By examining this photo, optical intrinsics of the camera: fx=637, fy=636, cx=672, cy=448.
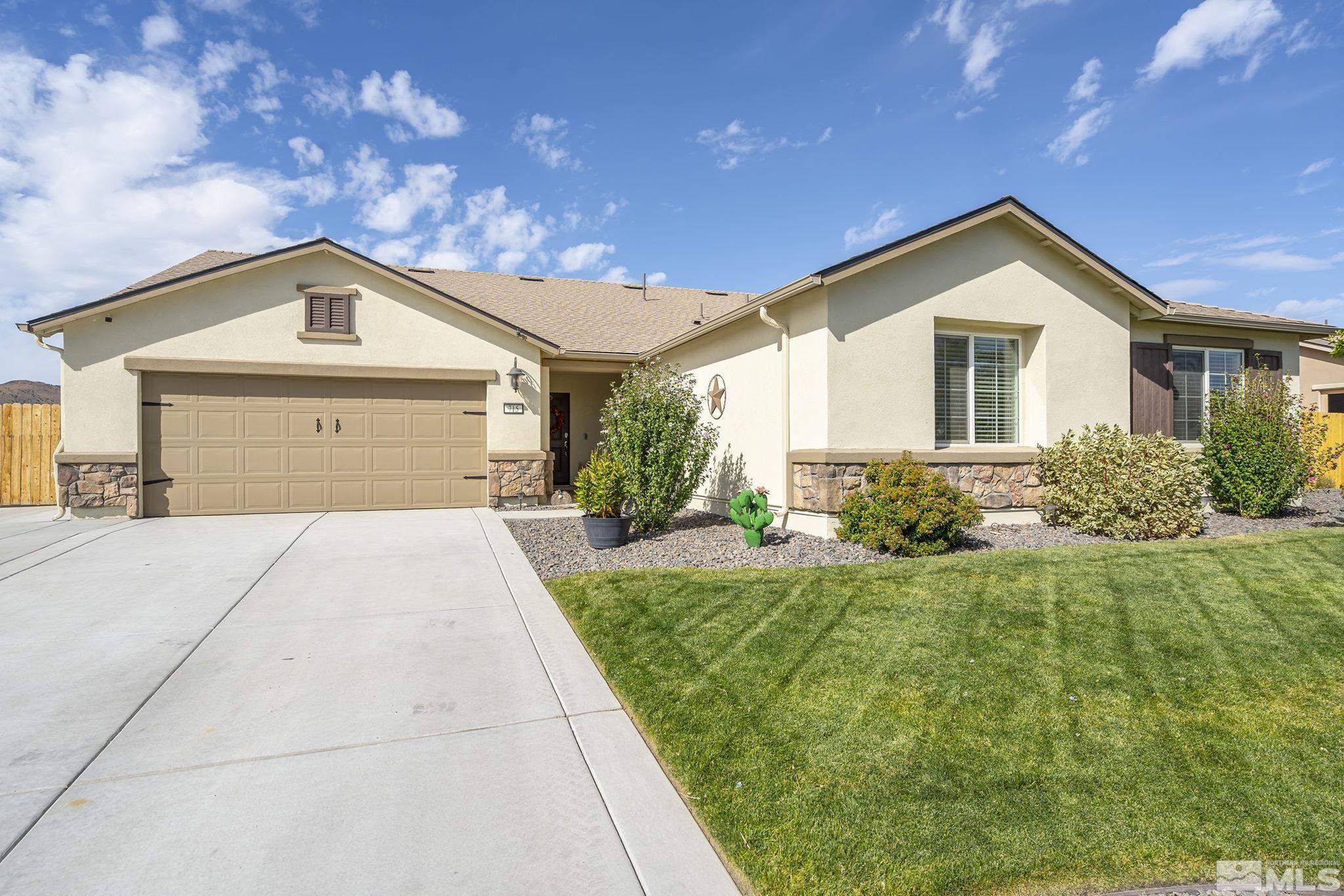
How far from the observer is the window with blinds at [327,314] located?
1075 centimetres

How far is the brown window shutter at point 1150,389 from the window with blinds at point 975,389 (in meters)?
2.23

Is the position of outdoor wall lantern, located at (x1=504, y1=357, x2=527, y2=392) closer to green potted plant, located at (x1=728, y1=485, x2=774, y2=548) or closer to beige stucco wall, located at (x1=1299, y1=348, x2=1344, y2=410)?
green potted plant, located at (x1=728, y1=485, x2=774, y2=548)

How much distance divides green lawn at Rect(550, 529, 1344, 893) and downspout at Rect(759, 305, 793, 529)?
3.16 m

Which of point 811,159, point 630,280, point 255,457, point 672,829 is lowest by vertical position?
point 672,829

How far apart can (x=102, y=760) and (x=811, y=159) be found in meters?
13.8

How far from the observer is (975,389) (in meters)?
9.32

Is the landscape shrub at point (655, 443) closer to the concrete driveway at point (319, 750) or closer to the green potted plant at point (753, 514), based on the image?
the green potted plant at point (753, 514)

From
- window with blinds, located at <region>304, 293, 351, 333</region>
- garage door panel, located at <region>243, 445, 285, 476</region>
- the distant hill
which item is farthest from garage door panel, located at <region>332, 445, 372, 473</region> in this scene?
the distant hill

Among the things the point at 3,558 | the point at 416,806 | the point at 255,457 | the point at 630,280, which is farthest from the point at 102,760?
the point at 630,280

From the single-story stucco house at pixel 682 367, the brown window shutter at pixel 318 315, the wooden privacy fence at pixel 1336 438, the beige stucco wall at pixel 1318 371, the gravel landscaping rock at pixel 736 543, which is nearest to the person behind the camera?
the gravel landscaping rock at pixel 736 543

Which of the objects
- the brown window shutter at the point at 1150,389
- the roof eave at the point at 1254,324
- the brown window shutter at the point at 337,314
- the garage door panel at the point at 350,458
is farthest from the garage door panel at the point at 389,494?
the roof eave at the point at 1254,324

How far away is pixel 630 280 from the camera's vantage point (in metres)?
18.2

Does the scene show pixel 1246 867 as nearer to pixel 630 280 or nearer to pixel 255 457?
pixel 255 457

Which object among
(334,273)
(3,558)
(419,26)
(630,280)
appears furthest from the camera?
(630,280)
